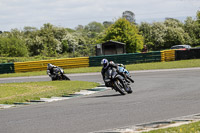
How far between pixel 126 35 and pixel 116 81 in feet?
159

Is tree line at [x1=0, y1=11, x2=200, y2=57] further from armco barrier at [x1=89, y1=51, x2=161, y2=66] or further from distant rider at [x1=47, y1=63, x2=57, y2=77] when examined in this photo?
distant rider at [x1=47, y1=63, x2=57, y2=77]

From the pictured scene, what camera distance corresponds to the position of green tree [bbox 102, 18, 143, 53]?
6016 cm

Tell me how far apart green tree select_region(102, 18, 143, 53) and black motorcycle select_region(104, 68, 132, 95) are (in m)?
46.7

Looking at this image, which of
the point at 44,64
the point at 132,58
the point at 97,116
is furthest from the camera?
the point at 44,64

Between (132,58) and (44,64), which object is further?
(44,64)

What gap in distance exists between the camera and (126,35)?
200ft

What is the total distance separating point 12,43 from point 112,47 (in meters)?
31.3

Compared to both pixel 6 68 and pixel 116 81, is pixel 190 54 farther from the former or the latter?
pixel 116 81

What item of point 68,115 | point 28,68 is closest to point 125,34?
point 28,68

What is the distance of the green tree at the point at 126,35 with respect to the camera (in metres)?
60.2

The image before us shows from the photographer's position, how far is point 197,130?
6.31 metres

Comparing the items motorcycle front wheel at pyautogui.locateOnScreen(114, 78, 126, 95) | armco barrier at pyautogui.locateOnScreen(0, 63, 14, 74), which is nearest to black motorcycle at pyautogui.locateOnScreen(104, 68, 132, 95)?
motorcycle front wheel at pyautogui.locateOnScreen(114, 78, 126, 95)

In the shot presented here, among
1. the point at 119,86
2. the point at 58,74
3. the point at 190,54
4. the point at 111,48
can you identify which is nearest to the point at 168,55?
the point at 190,54

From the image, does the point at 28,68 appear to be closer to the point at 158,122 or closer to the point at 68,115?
the point at 68,115
